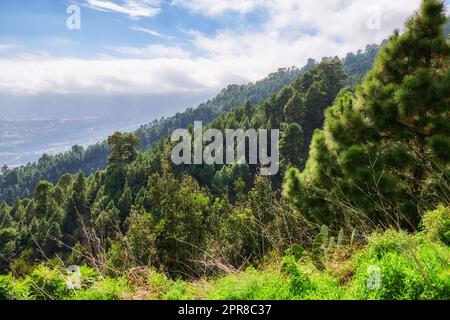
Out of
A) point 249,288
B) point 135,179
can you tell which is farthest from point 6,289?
point 135,179

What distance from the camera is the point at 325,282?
171 inches

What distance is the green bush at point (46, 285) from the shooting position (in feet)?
14.5

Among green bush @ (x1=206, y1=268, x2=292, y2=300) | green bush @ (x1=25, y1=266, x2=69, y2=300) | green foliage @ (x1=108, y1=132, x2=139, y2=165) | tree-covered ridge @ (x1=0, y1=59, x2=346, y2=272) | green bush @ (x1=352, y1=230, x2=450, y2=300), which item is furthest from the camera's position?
green foliage @ (x1=108, y1=132, x2=139, y2=165)

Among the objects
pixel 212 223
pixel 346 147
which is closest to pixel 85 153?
pixel 212 223

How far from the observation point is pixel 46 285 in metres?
4.45

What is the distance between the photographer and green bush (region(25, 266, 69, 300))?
4.40 m

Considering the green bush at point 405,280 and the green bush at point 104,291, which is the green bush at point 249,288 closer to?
the green bush at point 405,280

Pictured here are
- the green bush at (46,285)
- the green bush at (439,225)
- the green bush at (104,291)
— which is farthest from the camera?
the green bush at (439,225)

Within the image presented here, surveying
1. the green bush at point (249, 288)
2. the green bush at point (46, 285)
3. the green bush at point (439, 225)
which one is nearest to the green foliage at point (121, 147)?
the green bush at point (46, 285)

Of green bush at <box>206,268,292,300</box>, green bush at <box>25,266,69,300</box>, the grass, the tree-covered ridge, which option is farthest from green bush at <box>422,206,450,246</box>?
the tree-covered ridge

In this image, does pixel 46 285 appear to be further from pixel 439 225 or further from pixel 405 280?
pixel 439 225

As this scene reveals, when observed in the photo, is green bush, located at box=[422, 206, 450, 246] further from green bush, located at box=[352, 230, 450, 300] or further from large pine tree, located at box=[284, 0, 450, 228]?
large pine tree, located at box=[284, 0, 450, 228]

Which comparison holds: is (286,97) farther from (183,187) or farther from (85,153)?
(85,153)

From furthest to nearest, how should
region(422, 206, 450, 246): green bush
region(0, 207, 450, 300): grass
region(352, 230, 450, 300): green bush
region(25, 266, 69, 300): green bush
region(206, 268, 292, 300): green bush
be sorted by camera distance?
1. region(422, 206, 450, 246): green bush
2. region(25, 266, 69, 300): green bush
3. region(206, 268, 292, 300): green bush
4. region(0, 207, 450, 300): grass
5. region(352, 230, 450, 300): green bush
